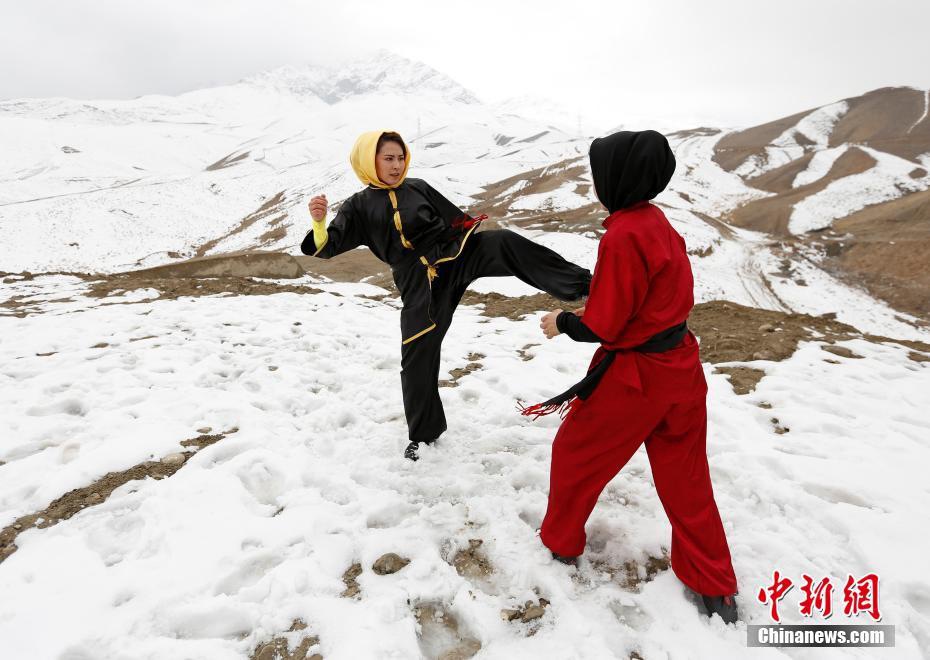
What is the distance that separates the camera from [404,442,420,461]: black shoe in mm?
3477

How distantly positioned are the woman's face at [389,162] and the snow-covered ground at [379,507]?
209cm

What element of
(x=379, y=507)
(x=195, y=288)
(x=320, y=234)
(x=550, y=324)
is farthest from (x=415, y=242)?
(x=195, y=288)

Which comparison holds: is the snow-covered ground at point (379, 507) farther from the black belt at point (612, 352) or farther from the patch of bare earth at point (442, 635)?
the black belt at point (612, 352)

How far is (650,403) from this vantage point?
6.76ft

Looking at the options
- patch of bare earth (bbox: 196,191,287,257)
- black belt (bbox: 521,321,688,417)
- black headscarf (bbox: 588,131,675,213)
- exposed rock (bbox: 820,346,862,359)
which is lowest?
patch of bare earth (bbox: 196,191,287,257)

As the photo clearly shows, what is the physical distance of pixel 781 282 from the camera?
1716 cm

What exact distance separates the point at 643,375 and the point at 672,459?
17.8 inches

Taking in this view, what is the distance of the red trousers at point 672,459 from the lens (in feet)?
6.93

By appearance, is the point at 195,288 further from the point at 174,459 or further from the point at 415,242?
the point at 415,242

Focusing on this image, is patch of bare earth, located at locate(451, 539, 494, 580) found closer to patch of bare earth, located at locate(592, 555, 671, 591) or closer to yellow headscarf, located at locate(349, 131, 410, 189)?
patch of bare earth, located at locate(592, 555, 671, 591)

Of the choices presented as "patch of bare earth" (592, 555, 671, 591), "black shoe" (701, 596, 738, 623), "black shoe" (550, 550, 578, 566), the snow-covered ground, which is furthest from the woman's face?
"black shoe" (701, 596, 738, 623)

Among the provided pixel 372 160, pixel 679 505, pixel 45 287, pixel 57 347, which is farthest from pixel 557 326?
pixel 45 287

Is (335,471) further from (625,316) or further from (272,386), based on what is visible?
(625,316)

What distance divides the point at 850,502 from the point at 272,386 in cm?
475
